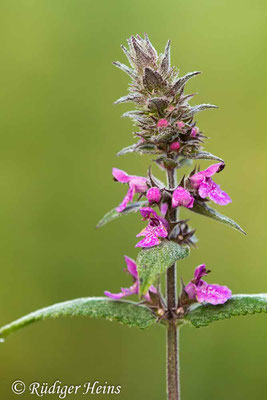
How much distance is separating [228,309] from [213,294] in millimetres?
86

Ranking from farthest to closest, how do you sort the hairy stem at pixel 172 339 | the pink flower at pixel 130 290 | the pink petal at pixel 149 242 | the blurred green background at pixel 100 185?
the blurred green background at pixel 100 185, the pink flower at pixel 130 290, the hairy stem at pixel 172 339, the pink petal at pixel 149 242

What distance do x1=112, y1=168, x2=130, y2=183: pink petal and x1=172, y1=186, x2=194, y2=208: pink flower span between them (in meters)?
0.32

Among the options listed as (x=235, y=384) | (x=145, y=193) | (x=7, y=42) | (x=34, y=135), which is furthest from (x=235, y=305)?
(x=7, y=42)

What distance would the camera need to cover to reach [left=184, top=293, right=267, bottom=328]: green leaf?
2.03m

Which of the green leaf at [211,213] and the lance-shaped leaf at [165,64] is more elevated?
the lance-shaped leaf at [165,64]

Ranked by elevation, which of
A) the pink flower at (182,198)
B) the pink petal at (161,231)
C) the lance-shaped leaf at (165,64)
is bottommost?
the pink petal at (161,231)

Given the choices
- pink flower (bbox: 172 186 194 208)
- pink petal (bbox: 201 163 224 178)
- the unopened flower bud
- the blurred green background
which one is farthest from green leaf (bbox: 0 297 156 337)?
the blurred green background

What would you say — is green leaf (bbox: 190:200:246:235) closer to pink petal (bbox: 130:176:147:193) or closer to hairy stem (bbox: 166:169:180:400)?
hairy stem (bbox: 166:169:180:400)

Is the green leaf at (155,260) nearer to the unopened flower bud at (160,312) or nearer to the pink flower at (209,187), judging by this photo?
the pink flower at (209,187)

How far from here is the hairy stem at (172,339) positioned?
7.09 ft

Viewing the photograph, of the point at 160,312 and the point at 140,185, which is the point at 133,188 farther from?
the point at 160,312

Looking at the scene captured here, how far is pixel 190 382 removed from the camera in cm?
504

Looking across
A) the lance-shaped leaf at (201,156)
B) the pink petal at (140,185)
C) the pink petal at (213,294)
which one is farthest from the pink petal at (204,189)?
the pink petal at (213,294)

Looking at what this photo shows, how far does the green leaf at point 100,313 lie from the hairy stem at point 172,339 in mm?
87
